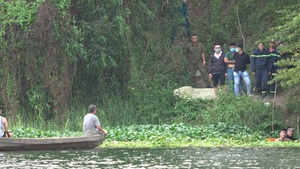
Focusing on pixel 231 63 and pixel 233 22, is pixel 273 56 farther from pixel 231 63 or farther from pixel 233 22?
pixel 233 22

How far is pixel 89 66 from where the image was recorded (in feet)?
115

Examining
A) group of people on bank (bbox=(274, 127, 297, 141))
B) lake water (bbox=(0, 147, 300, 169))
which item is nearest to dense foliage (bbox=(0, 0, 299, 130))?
group of people on bank (bbox=(274, 127, 297, 141))

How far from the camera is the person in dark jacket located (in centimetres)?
3403

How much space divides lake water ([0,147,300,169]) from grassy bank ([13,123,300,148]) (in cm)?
88

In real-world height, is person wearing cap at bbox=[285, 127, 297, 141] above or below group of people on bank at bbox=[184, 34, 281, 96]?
below

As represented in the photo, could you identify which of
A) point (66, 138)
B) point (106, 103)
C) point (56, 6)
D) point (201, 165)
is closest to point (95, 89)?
point (106, 103)

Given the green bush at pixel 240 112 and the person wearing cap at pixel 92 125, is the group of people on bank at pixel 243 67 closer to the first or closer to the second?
the green bush at pixel 240 112

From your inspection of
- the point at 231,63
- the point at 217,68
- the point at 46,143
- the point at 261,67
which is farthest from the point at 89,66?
the point at 46,143

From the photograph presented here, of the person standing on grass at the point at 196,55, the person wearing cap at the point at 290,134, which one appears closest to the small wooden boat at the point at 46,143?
the person wearing cap at the point at 290,134

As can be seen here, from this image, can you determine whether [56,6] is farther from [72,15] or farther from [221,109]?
[221,109]

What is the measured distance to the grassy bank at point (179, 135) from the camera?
30219mm

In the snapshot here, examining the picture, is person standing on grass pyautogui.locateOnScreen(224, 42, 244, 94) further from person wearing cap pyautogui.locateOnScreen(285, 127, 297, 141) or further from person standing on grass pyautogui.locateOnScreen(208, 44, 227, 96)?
person wearing cap pyautogui.locateOnScreen(285, 127, 297, 141)

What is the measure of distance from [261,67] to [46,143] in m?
8.56

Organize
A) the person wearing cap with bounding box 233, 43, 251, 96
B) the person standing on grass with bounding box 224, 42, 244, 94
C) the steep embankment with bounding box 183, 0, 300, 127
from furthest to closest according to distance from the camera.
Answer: the steep embankment with bounding box 183, 0, 300, 127, the person standing on grass with bounding box 224, 42, 244, 94, the person wearing cap with bounding box 233, 43, 251, 96
